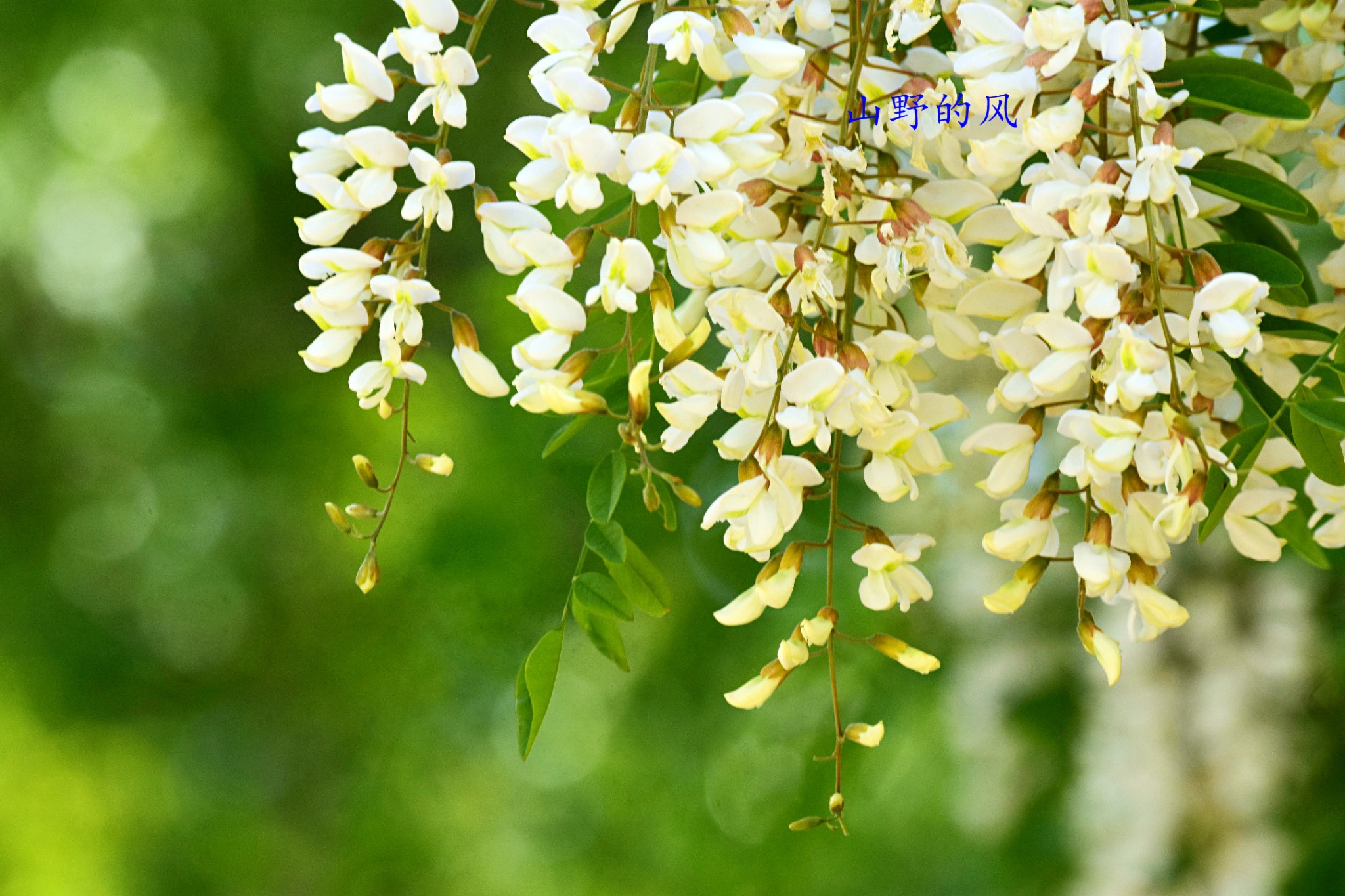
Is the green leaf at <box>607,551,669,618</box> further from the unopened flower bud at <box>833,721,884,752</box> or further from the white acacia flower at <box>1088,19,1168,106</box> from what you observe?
the white acacia flower at <box>1088,19,1168,106</box>

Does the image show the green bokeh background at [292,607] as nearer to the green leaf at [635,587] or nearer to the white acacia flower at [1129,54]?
the green leaf at [635,587]

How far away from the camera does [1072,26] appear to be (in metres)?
0.30

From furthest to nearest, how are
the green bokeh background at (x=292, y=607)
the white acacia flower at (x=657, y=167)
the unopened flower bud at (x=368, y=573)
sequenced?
1. the green bokeh background at (x=292, y=607)
2. the unopened flower bud at (x=368, y=573)
3. the white acacia flower at (x=657, y=167)

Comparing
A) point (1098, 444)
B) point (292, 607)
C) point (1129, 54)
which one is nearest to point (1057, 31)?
point (1129, 54)

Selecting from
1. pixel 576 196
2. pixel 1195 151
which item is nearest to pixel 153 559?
pixel 576 196

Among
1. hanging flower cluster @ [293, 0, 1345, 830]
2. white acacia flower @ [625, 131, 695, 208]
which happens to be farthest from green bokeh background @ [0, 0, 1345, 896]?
white acacia flower @ [625, 131, 695, 208]

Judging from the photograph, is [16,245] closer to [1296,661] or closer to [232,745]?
[232,745]

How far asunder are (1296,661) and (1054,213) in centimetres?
53

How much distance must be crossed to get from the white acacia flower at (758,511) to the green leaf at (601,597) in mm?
121

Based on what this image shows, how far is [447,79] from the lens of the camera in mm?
326

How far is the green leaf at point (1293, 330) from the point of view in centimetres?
40

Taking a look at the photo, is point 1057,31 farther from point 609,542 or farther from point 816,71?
point 609,542

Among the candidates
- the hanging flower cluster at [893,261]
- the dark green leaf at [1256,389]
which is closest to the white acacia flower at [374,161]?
the hanging flower cluster at [893,261]

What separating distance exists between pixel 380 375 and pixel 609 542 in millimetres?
121
